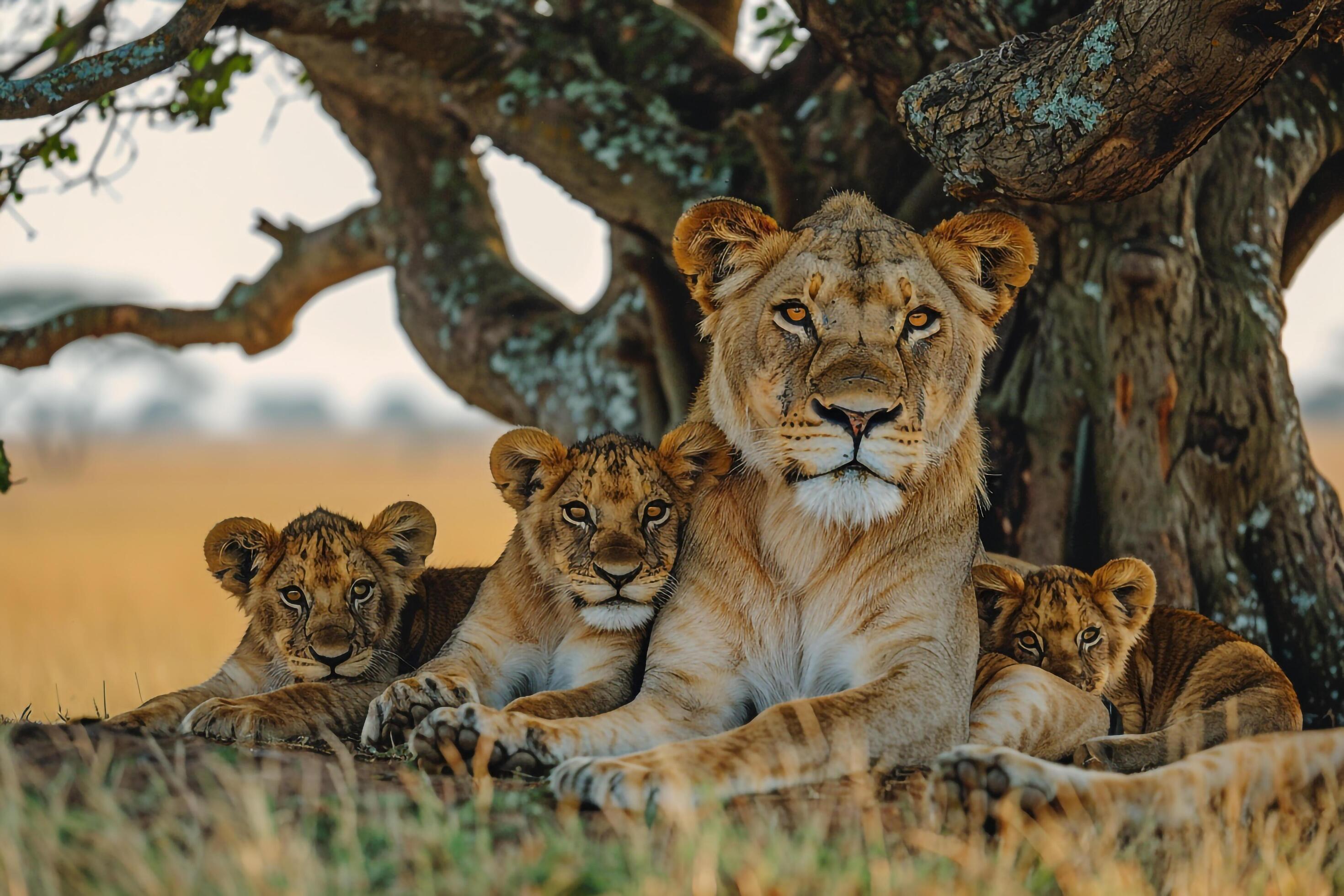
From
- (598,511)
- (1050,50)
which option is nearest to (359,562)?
(598,511)

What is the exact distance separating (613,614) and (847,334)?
1143 mm

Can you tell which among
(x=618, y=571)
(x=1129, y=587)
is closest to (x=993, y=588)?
(x=1129, y=587)

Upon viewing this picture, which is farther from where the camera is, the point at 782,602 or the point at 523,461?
the point at 523,461

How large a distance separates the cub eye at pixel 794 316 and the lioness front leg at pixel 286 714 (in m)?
1.75

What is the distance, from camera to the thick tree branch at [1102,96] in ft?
12.8

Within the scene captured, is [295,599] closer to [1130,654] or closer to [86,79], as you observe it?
[86,79]

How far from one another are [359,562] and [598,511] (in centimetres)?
98

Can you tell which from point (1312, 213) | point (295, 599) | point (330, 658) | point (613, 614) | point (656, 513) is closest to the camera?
point (613, 614)

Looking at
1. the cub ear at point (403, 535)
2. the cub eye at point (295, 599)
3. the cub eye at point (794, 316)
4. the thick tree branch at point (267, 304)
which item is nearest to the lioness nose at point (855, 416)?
the cub eye at point (794, 316)

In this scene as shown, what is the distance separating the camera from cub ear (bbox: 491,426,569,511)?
4.52 m

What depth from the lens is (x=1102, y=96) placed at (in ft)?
13.4

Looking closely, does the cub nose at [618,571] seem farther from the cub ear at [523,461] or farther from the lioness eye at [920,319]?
the lioness eye at [920,319]

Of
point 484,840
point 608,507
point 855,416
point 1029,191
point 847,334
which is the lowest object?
point 484,840

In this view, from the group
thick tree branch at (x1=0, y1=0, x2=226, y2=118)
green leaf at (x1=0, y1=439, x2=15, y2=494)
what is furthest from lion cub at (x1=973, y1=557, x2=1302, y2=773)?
green leaf at (x1=0, y1=439, x2=15, y2=494)
